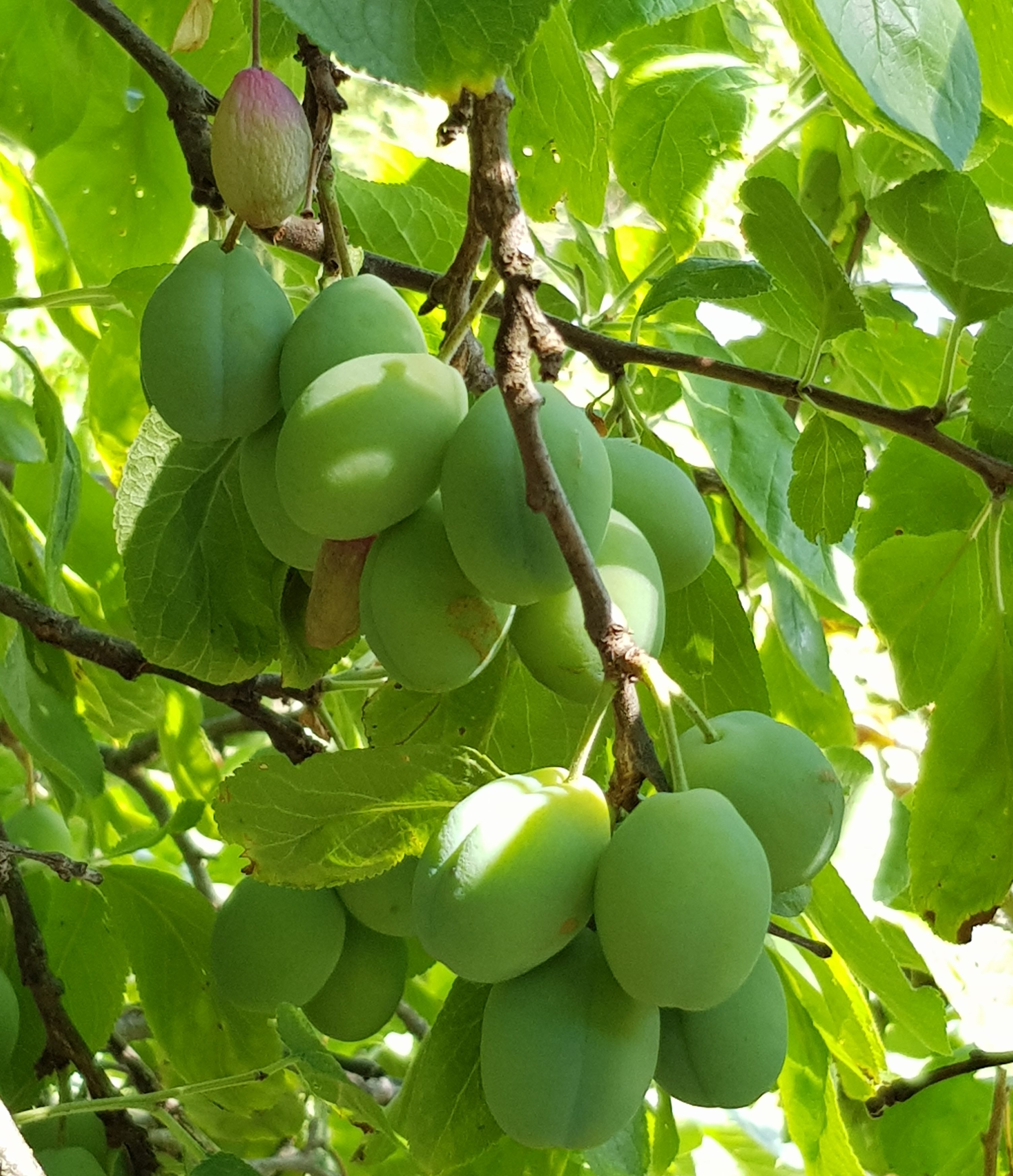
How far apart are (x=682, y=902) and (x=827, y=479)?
0.49 m

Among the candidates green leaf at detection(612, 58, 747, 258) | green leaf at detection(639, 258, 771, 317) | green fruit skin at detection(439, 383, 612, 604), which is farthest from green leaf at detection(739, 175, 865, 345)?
green fruit skin at detection(439, 383, 612, 604)

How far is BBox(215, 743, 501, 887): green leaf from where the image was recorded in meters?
0.64

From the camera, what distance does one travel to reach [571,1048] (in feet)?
1.83

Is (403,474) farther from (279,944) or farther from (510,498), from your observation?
(279,944)

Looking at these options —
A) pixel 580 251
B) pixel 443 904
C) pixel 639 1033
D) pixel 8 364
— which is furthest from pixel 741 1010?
pixel 8 364

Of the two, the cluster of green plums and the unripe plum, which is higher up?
the unripe plum

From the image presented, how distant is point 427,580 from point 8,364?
4.87 feet

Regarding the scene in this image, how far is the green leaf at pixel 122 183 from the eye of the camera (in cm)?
142

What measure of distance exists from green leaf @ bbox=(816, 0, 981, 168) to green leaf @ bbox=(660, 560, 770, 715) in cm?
34

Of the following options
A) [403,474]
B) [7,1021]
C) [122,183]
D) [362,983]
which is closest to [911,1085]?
[362,983]

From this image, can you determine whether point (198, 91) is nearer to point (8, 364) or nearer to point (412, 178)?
point (412, 178)

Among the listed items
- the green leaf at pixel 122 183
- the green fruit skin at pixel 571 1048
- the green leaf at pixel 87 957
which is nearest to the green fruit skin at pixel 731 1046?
the green fruit skin at pixel 571 1048

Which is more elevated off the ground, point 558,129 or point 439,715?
point 558,129

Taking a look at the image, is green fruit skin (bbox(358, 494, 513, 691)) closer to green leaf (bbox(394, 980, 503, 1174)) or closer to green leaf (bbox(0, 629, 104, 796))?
green leaf (bbox(394, 980, 503, 1174))
